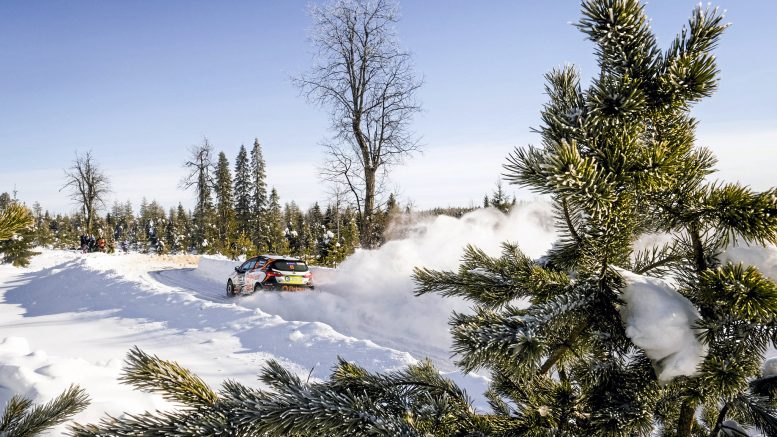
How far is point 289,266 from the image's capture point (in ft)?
56.9

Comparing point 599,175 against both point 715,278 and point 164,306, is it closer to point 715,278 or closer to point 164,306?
point 715,278

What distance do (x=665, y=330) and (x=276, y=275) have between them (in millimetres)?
16806

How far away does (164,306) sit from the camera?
1492 centimetres

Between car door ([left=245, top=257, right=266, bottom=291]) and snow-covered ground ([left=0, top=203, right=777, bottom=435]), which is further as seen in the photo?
car door ([left=245, top=257, right=266, bottom=291])

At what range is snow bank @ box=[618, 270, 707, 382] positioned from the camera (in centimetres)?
107

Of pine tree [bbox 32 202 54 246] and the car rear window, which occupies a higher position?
pine tree [bbox 32 202 54 246]

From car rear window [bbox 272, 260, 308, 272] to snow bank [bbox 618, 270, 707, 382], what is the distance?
16842 mm

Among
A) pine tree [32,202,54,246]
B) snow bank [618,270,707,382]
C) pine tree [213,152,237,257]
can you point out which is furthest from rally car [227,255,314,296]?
pine tree [213,152,237,257]

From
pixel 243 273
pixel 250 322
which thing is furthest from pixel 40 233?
pixel 243 273

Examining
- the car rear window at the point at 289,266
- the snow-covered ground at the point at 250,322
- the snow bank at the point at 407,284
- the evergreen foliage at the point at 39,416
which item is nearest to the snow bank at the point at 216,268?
the snow-covered ground at the point at 250,322

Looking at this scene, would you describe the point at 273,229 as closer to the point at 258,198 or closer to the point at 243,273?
the point at 258,198

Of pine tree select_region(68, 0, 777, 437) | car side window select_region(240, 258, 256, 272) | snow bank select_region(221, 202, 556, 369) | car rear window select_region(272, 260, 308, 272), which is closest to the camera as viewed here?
pine tree select_region(68, 0, 777, 437)

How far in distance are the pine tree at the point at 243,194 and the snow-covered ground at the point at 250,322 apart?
3764 centimetres

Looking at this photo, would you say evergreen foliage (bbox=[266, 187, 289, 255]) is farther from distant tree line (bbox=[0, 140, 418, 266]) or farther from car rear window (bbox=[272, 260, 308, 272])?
car rear window (bbox=[272, 260, 308, 272])
